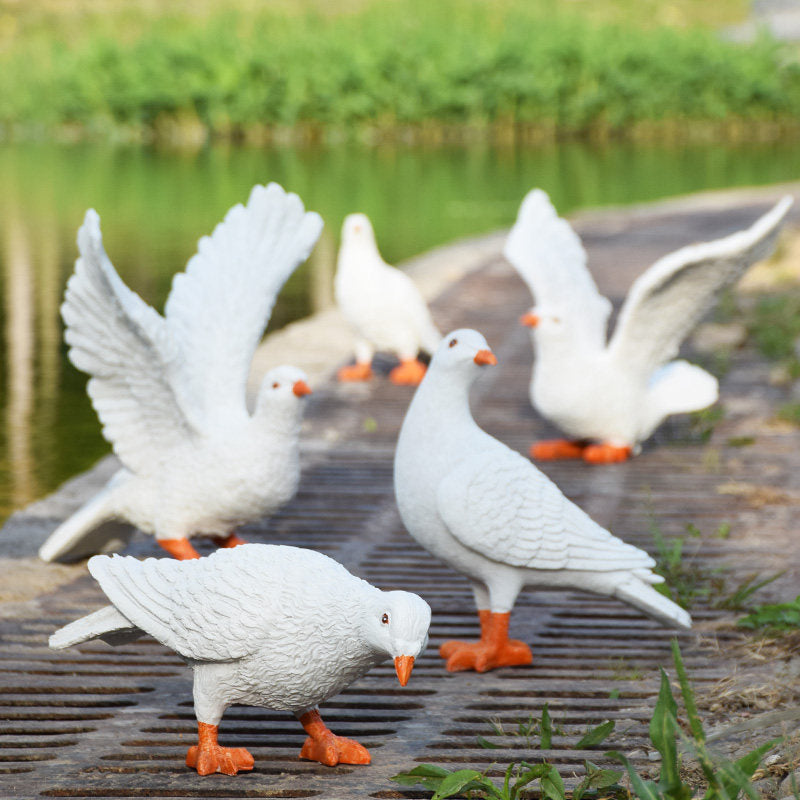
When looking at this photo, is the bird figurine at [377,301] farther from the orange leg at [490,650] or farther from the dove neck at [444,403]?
the orange leg at [490,650]

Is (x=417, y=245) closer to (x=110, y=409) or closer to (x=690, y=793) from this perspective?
(x=110, y=409)

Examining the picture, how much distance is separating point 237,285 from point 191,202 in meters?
11.5

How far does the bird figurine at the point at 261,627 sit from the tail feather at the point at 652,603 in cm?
91

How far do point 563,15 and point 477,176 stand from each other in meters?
10.9

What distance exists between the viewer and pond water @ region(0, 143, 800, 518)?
7453 mm

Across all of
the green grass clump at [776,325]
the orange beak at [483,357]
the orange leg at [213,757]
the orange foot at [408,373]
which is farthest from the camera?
the green grass clump at [776,325]

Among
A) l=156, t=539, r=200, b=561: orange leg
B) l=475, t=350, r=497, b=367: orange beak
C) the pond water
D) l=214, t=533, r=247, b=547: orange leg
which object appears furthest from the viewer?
the pond water

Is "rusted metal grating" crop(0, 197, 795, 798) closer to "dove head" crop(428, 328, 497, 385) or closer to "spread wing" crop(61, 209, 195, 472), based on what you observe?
"spread wing" crop(61, 209, 195, 472)

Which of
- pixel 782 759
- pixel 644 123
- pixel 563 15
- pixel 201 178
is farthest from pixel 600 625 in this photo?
pixel 563 15

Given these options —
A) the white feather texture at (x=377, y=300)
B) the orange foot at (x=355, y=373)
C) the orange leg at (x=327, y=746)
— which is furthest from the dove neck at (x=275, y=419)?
the orange foot at (x=355, y=373)

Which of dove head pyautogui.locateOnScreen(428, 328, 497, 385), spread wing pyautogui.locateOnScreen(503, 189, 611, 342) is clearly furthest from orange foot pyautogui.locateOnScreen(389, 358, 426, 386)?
dove head pyautogui.locateOnScreen(428, 328, 497, 385)

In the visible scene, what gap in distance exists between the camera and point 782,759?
2.83 metres

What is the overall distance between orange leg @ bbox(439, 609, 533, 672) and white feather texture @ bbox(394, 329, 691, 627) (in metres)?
0.04

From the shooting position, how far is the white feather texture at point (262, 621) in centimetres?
274
